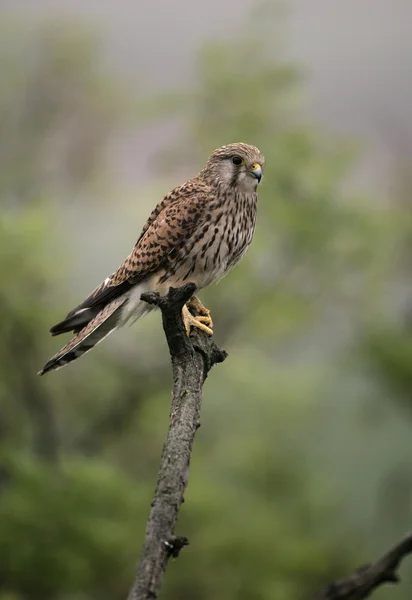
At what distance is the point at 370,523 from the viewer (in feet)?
19.2

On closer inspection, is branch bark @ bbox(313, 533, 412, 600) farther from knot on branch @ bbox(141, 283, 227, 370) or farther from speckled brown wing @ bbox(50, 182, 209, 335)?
speckled brown wing @ bbox(50, 182, 209, 335)

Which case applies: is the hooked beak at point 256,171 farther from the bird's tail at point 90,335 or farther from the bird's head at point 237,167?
the bird's tail at point 90,335

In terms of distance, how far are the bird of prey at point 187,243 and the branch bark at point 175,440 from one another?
35 cm

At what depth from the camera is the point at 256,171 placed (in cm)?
253

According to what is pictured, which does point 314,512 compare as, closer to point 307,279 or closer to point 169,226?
point 307,279

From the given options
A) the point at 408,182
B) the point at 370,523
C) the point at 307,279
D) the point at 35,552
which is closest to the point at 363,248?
the point at 307,279

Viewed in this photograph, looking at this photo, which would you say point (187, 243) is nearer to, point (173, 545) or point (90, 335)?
point (90, 335)

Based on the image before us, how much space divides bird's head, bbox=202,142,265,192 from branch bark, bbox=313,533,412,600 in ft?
4.00

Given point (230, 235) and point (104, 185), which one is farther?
point (104, 185)

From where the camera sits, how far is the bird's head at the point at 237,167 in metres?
2.55

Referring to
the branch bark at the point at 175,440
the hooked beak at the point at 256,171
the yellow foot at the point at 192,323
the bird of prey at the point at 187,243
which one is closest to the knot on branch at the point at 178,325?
the branch bark at the point at 175,440

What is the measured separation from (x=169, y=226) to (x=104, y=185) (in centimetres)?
389

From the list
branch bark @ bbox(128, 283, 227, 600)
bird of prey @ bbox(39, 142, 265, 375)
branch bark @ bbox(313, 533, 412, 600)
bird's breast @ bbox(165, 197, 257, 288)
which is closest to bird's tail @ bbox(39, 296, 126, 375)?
bird of prey @ bbox(39, 142, 265, 375)

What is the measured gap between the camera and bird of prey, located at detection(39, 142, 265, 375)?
2.55 metres
